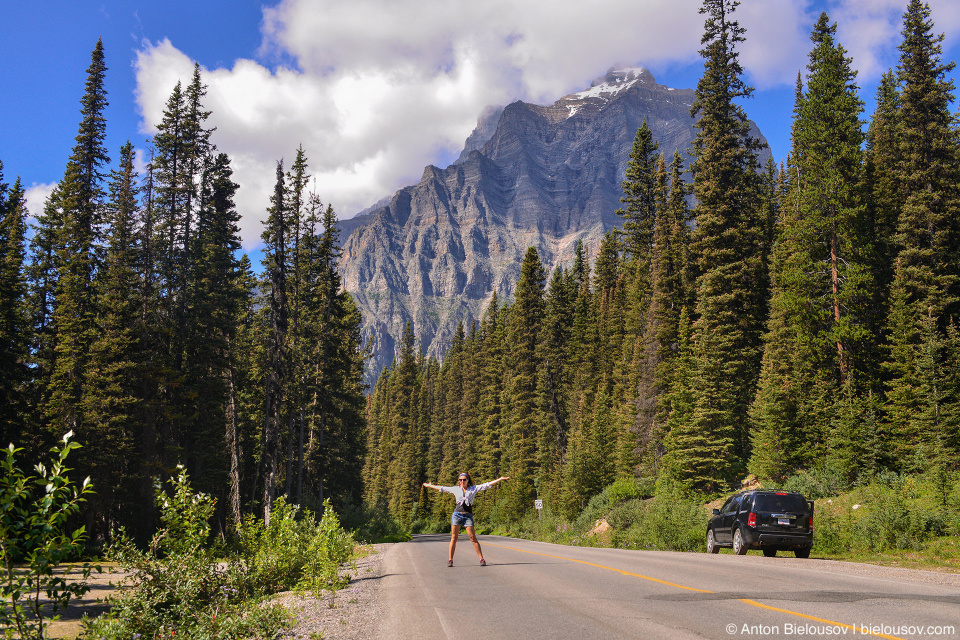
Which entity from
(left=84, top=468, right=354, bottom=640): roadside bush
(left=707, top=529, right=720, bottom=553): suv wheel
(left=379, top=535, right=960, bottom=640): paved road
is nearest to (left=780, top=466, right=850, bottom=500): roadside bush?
(left=707, top=529, right=720, bottom=553): suv wheel

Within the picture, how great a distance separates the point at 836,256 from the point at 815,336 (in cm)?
459

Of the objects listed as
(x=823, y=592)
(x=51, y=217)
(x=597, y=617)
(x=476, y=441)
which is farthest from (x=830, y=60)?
(x=476, y=441)

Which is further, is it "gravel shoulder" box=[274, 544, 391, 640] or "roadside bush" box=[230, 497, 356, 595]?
"roadside bush" box=[230, 497, 356, 595]

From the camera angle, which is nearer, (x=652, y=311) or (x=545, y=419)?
(x=652, y=311)

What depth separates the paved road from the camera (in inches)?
269

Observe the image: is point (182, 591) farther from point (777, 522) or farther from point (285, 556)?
point (777, 522)

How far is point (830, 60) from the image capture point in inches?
1255

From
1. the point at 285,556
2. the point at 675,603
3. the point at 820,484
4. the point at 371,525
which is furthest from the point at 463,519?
the point at 371,525

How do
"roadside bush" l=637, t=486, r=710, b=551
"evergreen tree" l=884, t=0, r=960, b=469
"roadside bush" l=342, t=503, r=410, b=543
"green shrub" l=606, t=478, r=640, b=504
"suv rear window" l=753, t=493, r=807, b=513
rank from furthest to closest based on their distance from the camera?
"roadside bush" l=342, t=503, r=410, b=543 < "green shrub" l=606, t=478, r=640, b=504 < "evergreen tree" l=884, t=0, r=960, b=469 < "roadside bush" l=637, t=486, r=710, b=551 < "suv rear window" l=753, t=493, r=807, b=513

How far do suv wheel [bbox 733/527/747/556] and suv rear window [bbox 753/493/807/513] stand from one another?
119 centimetres

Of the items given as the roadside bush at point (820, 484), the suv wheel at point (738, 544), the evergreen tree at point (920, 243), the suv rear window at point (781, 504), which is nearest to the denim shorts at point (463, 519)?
the suv rear window at point (781, 504)

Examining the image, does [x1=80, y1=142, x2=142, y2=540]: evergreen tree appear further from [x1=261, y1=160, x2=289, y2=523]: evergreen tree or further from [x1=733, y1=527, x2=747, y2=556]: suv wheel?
[x1=733, y1=527, x2=747, y2=556]: suv wheel

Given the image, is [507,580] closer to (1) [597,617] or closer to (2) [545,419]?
(1) [597,617]

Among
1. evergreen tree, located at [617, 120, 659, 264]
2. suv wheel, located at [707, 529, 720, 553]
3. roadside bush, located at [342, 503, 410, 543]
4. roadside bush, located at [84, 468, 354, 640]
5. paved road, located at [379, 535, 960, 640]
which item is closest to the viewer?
paved road, located at [379, 535, 960, 640]
